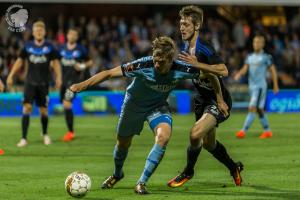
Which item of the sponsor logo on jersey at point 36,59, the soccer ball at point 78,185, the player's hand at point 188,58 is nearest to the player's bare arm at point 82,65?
the sponsor logo on jersey at point 36,59

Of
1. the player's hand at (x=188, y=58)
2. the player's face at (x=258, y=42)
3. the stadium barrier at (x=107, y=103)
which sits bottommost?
the stadium barrier at (x=107, y=103)

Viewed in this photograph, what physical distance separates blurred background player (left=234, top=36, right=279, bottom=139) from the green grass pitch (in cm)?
36

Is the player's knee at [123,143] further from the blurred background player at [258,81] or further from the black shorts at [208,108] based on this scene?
the blurred background player at [258,81]

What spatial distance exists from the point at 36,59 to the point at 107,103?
386 inches

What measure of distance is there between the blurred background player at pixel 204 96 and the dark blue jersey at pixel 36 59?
21.0 feet

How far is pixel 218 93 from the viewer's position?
10.2 meters

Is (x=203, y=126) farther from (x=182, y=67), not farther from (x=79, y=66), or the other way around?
(x=79, y=66)

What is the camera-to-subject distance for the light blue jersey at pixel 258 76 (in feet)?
60.1

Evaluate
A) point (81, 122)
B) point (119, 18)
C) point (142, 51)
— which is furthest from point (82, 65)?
point (119, 18)

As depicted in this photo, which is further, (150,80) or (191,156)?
(191,156)

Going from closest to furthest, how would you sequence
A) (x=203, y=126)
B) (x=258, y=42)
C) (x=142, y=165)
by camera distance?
(x=203, y=126) < (x=142, y=165) < (x=258, y=42)

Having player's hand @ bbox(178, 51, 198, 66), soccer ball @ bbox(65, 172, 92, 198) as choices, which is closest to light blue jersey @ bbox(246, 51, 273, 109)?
player's hand @ bbox(178, 51, 198, 66)

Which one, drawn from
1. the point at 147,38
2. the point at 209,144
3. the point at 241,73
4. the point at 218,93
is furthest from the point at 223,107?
the point at 147,38

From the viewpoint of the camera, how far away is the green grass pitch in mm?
9883
